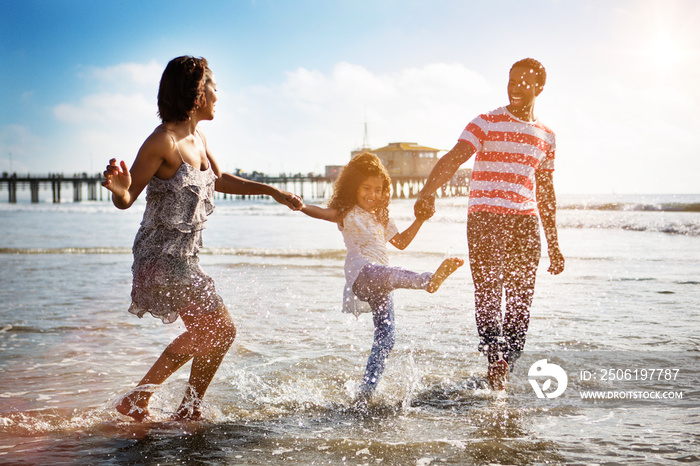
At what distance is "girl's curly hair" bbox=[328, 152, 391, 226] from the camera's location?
147 inches

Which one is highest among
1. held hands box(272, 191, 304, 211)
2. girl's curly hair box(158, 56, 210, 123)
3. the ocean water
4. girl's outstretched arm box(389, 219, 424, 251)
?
girl's curly hair box(158, 56, 210, 123)

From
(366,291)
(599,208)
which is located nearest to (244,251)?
(366,291)

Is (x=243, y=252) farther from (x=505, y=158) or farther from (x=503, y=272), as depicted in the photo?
(x=505, y=158)

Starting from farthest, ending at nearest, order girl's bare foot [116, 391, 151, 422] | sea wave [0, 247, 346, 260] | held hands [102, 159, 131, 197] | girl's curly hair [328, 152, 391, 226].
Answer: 1. sea wave [0, 247, 346, 260]
2. girl's curly hair [328, 152, 391, 226]
3. girl's bare foot [116, 391, 151, 422]
4. held hands [102, 159, 131, 197]

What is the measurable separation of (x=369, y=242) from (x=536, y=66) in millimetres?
1453

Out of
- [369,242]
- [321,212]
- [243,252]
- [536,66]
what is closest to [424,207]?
[369,242]

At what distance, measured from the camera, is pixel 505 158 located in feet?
12.1

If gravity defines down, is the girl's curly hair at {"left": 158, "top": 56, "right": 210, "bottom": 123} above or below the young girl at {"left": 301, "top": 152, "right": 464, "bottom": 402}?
above

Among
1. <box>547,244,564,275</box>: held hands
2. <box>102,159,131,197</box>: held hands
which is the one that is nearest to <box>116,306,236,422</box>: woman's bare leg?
<box>102,159,131,197</box>: held hands

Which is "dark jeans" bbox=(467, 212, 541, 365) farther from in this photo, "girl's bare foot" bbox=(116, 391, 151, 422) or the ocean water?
"girl's bare foot" bbox=(116, 391, 151, 422)

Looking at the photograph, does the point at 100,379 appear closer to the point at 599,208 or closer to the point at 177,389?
the point at 177,389

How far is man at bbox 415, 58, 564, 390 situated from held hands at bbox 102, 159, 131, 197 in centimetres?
164

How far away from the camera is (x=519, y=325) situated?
3814mm

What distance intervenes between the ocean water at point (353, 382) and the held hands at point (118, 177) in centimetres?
117
